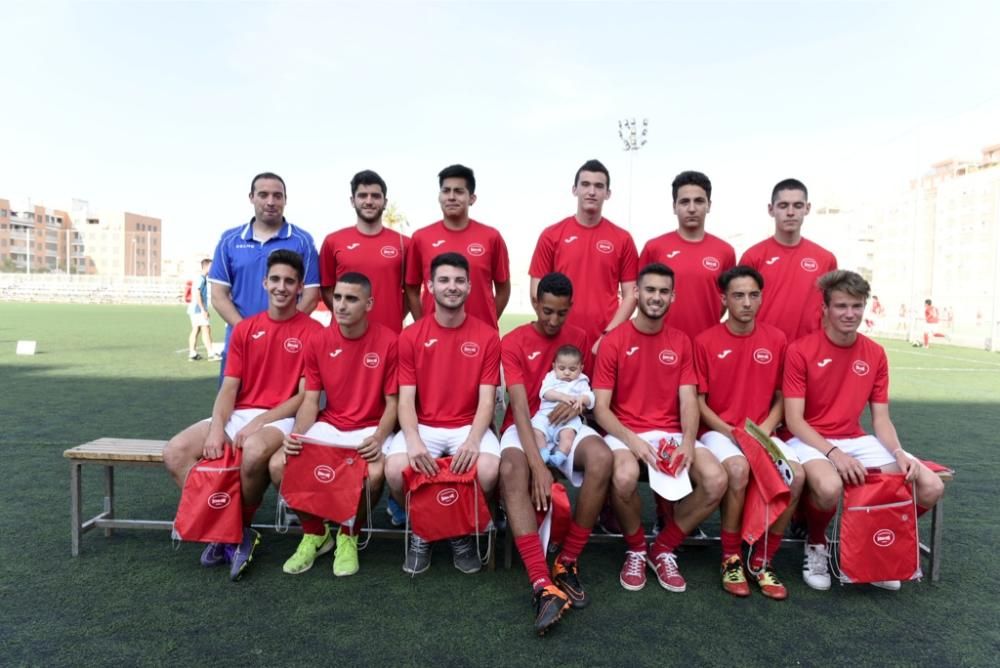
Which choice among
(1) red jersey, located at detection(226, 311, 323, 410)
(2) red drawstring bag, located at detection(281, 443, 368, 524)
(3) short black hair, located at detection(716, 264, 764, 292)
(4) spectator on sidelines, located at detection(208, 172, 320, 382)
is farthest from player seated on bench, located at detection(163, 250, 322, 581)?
(3) short black hair, located at detection(716, 264, 764, 292)

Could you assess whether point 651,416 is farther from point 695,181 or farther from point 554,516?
point 695,181

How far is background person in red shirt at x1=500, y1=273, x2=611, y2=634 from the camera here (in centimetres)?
322

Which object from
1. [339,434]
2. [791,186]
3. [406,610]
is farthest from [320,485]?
[791,186]

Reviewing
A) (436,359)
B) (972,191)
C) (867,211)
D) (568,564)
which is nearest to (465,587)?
(568,564)

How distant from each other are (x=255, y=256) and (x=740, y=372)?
129 inches

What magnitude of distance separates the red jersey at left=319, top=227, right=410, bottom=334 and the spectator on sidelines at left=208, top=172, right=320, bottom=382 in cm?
13

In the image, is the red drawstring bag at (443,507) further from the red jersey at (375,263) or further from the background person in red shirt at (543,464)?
the red jersey at (375,263)

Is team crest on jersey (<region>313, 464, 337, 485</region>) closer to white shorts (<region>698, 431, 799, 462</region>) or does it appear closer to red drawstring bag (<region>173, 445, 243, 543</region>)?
red drawstring bag (<region>173, 445, 243, 543</region>)

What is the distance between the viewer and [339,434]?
384cm

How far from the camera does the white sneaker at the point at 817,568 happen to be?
3.52 meters

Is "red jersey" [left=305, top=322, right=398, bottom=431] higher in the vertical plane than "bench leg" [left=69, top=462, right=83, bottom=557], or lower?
higher

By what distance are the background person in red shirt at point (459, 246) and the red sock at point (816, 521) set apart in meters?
2.21

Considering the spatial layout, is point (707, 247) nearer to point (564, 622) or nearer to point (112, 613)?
point (564, 622)

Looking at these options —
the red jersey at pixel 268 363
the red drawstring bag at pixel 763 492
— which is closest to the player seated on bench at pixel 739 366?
the red drawstring bag at pixel 763 492
